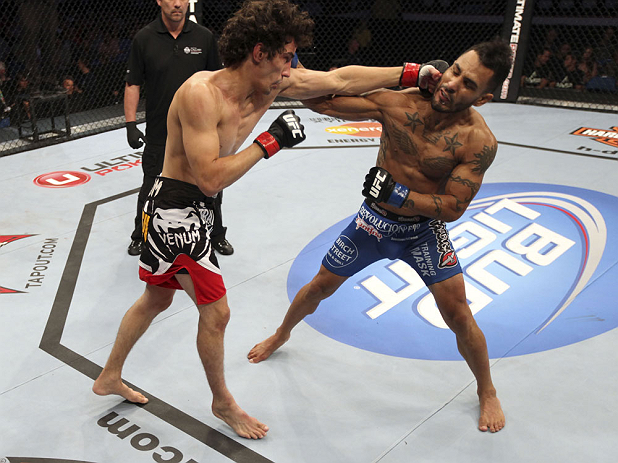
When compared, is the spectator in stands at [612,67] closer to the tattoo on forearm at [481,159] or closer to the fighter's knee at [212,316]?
the tattoo on forearm at [481,159]

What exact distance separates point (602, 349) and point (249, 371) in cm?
171

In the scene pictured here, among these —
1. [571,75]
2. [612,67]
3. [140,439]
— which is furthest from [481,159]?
[612,67]

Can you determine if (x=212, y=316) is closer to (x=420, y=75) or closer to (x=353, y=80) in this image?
(x=353, y=80)

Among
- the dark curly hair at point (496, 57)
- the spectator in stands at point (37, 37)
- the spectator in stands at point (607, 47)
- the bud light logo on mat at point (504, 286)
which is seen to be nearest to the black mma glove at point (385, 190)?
the dark curly hair at point (496, 57)

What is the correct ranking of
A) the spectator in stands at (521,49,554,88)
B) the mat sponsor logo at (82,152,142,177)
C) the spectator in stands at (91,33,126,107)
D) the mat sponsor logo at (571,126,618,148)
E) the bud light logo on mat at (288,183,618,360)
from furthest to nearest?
the spectator in stands at (521,49,554,88) → the spectator in stands at (91,33,126,107) → the mat sponsor logo at (571,126,618,148) → the mat sponsor logo at (82,152,142,177) → the bud light logo on mat at (288,183,618,360)

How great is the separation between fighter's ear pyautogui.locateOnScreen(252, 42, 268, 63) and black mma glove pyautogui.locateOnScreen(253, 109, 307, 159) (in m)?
0.20

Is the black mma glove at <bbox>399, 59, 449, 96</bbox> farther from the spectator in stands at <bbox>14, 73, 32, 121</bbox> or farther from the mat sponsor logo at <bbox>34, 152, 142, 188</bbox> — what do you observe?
the spectator in stands at <bbox>14, 73, 32, 121</bbox>

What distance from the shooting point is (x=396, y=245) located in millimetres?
2436

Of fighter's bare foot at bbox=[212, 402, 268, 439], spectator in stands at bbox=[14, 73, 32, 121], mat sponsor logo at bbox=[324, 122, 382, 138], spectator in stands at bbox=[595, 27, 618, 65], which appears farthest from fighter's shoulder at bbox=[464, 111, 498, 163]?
spectator in stands at bbox=[595, 27, 618, 65]

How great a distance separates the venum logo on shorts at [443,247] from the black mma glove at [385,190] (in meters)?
0.30

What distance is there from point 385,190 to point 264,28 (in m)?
0.69

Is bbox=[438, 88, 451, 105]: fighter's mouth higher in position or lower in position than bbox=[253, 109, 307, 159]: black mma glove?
higher

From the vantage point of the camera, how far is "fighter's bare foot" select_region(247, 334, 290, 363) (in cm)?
282

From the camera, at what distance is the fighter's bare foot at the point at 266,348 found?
282 cm
